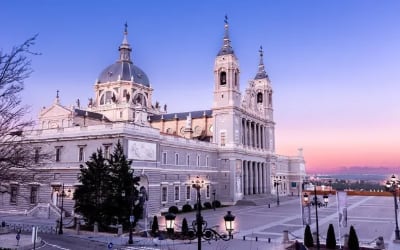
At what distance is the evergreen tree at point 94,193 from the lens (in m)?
36.9

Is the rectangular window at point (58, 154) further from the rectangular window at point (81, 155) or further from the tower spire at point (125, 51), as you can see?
the tower spire at point (125, 51)

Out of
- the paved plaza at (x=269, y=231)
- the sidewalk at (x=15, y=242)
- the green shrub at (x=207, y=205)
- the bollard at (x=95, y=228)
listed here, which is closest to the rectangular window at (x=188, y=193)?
the green shrub at (x=207, y=205)

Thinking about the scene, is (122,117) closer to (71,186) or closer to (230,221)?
(71,186)

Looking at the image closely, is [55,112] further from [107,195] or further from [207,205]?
[107,195]

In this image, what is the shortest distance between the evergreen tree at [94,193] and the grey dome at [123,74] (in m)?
45.8

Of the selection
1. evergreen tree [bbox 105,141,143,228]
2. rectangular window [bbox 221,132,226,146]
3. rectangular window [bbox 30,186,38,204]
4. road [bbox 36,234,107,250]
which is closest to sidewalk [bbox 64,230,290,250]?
road [bbox 36,234,107,250]

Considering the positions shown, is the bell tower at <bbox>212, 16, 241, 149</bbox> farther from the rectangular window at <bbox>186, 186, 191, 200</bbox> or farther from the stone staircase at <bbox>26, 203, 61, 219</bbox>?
the stone staircase at <bbox>26, 203, 61, 219</bbox>

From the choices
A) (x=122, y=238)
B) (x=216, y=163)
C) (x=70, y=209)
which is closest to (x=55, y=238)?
(x=122, y=238)

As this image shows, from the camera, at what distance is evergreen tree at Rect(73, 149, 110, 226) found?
36.9 meters

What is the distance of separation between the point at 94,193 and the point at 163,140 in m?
18.4

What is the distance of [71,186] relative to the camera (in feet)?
159

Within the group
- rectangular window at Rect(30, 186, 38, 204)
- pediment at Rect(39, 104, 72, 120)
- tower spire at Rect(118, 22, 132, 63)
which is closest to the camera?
rectangular window at Rect(30, 186, 38, 204)

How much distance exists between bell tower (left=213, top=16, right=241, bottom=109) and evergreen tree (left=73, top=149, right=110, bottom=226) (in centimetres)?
3818

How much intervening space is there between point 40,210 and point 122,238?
64.7 ft
